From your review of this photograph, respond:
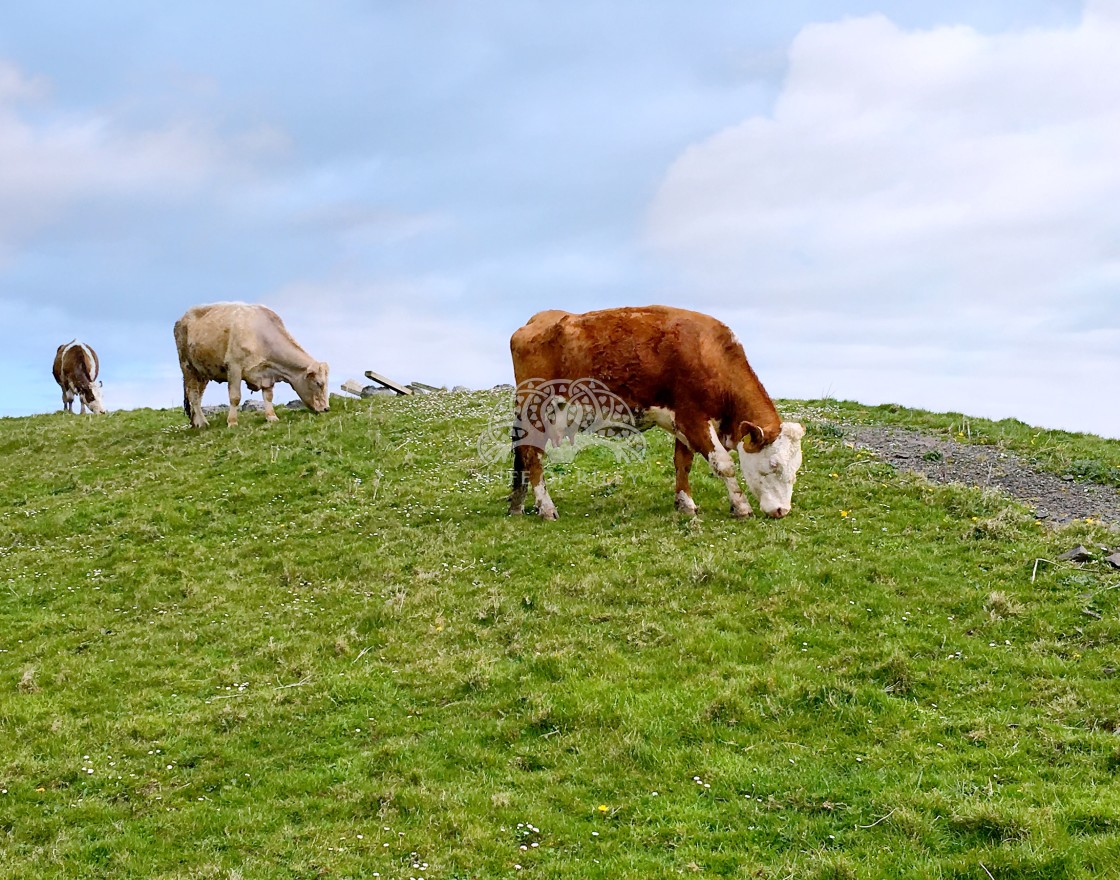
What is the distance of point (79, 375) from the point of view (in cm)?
4062

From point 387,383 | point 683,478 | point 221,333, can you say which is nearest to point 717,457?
point 683,478

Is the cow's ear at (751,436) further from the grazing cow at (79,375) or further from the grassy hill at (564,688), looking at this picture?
the grazing cow at (79,375)

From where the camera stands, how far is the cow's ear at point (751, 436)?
1669 centimetres

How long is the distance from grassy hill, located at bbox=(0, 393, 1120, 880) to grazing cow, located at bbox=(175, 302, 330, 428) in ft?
28.5

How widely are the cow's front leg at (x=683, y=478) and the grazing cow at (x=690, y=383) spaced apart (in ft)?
0.06

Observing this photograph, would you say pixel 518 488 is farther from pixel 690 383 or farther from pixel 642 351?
pixel 690 383

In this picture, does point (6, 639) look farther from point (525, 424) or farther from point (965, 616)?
point (965, 616)

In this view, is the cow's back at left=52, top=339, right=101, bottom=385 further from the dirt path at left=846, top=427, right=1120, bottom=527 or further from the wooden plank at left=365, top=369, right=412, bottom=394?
the dirt path at left=846, top=427, right=1120, bottom=527

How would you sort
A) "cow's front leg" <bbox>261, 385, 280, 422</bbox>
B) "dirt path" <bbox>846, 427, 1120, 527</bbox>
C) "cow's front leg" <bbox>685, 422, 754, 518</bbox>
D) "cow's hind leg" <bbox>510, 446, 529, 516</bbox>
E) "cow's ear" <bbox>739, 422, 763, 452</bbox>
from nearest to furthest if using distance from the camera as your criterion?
"cow's ear" <bbox>739, 422, 763, 452</bbox>, "cow's front leg" <bbox>685, 422, 754, 518</bbox>, "dirt path" <bbox>846, 427, 1120, 527</bbox>, "cow's hind leg" <bbox>510, 446, 529, 516</bbox>, "cow's front leg" <bbox>261, 385, 280, 422</bbox>

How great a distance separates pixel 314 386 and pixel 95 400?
670 inches

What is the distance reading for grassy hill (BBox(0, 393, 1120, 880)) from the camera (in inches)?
324

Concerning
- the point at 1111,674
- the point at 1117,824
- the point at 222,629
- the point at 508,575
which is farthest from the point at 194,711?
the point at 1111,674

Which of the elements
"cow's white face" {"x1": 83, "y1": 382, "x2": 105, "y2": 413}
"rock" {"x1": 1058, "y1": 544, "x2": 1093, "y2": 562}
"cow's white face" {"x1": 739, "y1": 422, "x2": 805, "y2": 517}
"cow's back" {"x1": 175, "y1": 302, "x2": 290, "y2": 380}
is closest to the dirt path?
"rock" {"x1": 1058, "y1": 544, "x2": 1093, "y2": 562}

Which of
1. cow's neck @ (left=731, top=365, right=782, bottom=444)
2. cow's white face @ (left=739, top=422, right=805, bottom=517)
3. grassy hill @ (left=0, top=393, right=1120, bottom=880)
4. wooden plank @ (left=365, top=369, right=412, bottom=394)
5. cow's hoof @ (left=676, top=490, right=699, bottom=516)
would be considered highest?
wooden plank @ (left=365, top=369, right=412, bottom=394)
